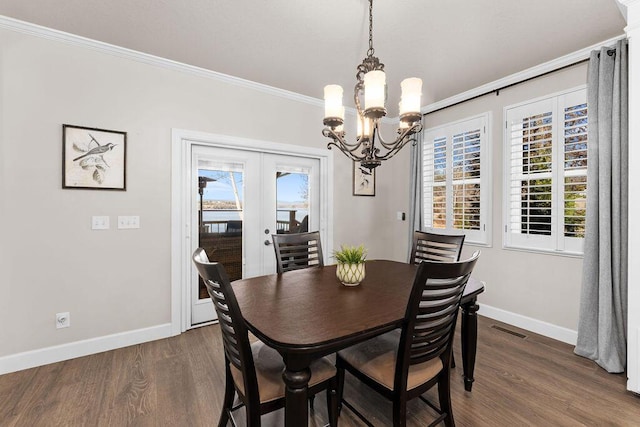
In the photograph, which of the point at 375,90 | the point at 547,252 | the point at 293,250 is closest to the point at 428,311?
the point at 375,90

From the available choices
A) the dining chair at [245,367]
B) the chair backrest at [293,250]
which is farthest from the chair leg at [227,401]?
the chair backrest at [293,250]

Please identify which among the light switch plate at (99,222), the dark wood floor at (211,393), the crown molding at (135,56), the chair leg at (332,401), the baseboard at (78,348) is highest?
the crown molding at (135,56)

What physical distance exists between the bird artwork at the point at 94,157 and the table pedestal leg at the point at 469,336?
309cm

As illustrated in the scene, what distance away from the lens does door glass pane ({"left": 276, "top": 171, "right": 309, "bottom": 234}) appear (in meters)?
3.69

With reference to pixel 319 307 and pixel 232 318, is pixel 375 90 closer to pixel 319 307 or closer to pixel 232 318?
pixel 319 307

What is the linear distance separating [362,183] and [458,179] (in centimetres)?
127

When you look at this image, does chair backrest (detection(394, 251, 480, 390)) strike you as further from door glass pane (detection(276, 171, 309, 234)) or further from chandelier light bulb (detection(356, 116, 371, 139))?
door glass pane (detection(276, 171, 309, 234))

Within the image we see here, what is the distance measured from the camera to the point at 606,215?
2.38 m

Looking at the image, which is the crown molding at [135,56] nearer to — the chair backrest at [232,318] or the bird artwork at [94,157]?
the bird artwork at [94,157]

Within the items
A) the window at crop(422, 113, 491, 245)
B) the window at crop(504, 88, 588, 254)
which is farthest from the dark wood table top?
the window at crop(422, 113, 491, 245)

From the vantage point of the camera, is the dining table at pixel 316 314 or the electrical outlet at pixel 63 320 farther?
the electrical outlet at pixel 63 320

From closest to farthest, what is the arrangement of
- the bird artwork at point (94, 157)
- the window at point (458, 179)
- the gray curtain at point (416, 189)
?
the bird artwork at point (94, 157), the window at point (458, 179), the gray curtain at point (416, 189)

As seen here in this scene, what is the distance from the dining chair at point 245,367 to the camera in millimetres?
1223

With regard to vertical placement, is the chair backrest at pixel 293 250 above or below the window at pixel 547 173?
below
